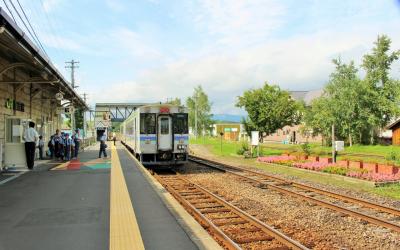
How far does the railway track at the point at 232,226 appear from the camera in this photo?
7.21 meters

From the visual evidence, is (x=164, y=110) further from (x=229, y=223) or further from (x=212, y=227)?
(x=212, y=227)

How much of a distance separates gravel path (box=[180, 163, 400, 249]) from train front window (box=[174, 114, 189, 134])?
240 inches

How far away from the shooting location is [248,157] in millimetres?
30891

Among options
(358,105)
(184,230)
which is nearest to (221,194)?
(184,230)

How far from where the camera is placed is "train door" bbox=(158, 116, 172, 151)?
19.6 meters

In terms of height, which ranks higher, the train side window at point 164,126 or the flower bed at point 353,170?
the train side window at point 164,126

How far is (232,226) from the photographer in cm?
875

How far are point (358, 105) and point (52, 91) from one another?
34306 millimetres

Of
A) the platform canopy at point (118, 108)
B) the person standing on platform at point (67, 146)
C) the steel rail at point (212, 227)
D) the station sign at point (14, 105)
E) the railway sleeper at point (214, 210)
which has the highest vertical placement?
the platform canopy at point (118, 108)

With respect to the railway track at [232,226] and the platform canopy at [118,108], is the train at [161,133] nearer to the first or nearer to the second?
the railway track at [232,226]

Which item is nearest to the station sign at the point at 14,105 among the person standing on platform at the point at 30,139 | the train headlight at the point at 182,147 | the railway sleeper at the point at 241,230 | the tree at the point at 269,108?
the person standing on platform at the point at 30,139

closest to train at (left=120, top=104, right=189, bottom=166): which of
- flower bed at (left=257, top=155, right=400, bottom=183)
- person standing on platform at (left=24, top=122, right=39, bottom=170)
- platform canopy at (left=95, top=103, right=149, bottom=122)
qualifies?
person standing on platform at (left=24, top=122, right=39, bottom=170)

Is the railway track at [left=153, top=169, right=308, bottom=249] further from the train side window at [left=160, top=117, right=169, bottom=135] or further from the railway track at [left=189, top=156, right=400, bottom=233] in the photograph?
the train side window at [left=160, top=117, right=169, bottom=135]

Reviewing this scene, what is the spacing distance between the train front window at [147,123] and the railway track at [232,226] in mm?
6986
